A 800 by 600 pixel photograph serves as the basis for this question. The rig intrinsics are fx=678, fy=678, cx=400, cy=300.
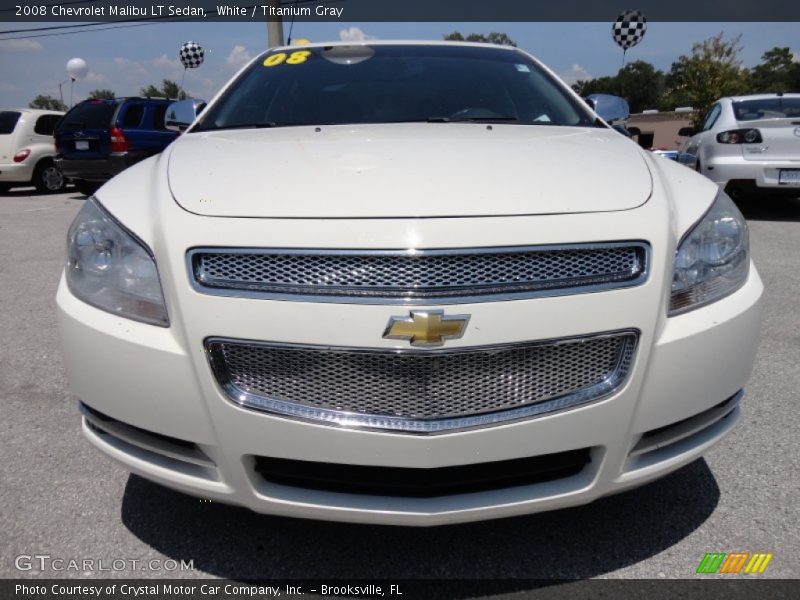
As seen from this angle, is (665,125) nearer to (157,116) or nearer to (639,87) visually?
(157,116)

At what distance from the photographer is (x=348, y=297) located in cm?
151

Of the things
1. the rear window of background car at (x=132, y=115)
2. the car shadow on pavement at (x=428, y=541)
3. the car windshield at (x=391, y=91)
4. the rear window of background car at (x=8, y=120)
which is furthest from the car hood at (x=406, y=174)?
the rear window of background car at (x=8, y=120)

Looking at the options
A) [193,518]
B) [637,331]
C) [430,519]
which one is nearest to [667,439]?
[637,331]

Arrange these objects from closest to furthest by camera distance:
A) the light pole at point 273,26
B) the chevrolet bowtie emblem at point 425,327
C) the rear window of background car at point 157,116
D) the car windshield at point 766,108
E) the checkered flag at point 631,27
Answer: the chevrolet bowtie emblem at point 425,327 < the car windshield at point 766,108 < the rear window of background car at point 157,116 < the light pole at point 273,26 < the checkered flag at point 631,27

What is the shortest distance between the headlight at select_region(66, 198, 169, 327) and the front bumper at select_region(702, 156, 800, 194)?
7424 mm

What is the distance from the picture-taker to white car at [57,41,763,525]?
1.53 meters

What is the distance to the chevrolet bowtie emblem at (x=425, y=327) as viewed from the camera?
148 cm

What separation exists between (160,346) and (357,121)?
1.36 meters

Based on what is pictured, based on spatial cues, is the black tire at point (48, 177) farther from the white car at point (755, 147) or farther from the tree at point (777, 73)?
the tree at point (777, 73)

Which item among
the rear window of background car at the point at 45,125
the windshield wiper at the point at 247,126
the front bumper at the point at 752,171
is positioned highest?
the windshield wiper at the point at 247,126

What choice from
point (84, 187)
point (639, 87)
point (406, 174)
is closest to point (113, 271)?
point (406, 174)

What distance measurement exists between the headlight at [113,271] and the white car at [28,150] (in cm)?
1207

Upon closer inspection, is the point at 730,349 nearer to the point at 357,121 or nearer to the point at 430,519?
the point at 430,519

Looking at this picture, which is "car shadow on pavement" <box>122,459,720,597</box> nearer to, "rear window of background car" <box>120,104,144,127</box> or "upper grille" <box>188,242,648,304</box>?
"upper grille" <box>188,242,648,304</box>
